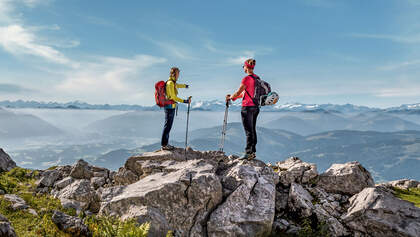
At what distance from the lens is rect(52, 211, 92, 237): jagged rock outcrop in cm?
627

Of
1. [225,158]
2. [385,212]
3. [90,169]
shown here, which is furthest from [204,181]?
[90,169]

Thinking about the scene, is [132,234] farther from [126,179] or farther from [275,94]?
[275,94]

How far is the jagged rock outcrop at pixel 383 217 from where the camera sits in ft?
25.6

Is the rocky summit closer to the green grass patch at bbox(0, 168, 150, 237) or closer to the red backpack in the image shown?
the green grass patch at bbox(0, 168, 150, 237)

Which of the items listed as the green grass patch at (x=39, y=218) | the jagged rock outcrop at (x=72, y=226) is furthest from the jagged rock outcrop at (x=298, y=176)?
the jagged rock outcrop at (x=72, y=226)

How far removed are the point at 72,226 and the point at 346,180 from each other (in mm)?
10638

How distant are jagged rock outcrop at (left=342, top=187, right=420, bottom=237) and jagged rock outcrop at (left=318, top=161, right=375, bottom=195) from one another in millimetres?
1795

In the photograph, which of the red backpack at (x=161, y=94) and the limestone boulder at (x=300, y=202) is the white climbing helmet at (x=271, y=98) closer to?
the limestone boulder at (x=300, y=202)

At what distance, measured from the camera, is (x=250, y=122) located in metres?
11.9

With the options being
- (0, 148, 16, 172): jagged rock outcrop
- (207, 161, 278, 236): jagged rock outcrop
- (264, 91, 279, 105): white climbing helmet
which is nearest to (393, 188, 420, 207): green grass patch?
(207, 161, 278, 236): jagged rock outcrop

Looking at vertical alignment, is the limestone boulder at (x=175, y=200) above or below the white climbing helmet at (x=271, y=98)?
below

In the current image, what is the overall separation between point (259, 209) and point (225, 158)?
556 centimetres

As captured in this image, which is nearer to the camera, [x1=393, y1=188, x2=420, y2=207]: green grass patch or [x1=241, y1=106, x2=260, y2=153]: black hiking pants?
[x1=393, y1=188, x2=420, y2=207]: green grass patch

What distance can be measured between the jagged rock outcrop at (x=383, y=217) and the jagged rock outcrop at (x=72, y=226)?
8536 mm
